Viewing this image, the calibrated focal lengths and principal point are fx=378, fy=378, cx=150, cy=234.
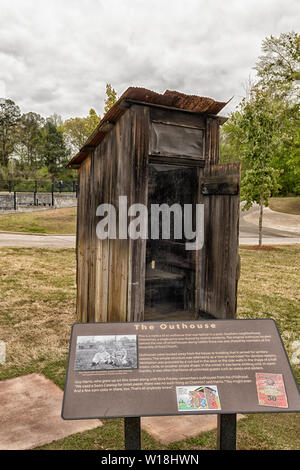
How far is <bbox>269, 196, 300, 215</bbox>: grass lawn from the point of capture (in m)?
32.6

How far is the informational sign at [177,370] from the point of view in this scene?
2482 mm

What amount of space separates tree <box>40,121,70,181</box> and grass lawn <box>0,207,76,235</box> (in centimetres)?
2563

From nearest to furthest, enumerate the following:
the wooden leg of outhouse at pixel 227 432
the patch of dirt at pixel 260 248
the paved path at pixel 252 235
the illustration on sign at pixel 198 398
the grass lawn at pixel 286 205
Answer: the illustration on sign at pixel 198 398 < the wooden leg of outhouse at pixel 227 432 < the paved path at pixel 252 235 < the patch of dirt at pixel 260 248 < the grass lawn at pixel 286 205

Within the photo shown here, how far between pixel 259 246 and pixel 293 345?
1199cm

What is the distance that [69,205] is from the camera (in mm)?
29656

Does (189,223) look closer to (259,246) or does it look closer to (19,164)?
(259,246)

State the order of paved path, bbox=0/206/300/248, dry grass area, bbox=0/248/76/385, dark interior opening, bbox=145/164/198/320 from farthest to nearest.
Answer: paved path, bbox=0/206/300/248 → dark interior opening, bbox=145/164/198/320 → dry grass area, bbox=0/248/76/385

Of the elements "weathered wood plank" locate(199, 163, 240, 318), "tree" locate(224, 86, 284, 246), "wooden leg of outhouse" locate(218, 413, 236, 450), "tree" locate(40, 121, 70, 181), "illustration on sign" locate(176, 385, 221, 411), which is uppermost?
"tree" locate(40, 121, 70, 181)

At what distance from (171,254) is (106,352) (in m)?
3.59

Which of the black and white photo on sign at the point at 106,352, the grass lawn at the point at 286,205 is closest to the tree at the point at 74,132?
the grass lawn at the point at 286,205

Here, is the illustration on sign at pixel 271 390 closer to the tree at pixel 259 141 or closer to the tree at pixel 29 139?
the tree at pixel 259 141

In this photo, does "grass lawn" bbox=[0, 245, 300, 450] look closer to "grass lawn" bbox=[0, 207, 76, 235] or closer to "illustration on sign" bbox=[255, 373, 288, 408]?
"illustration on sign" bbox=[255, 373, 288, 408]

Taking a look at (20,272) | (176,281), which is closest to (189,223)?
(176,281)

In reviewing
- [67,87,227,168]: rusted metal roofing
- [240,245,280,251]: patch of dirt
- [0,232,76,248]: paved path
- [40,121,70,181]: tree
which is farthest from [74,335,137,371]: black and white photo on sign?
[40,121,70,181]: tree
